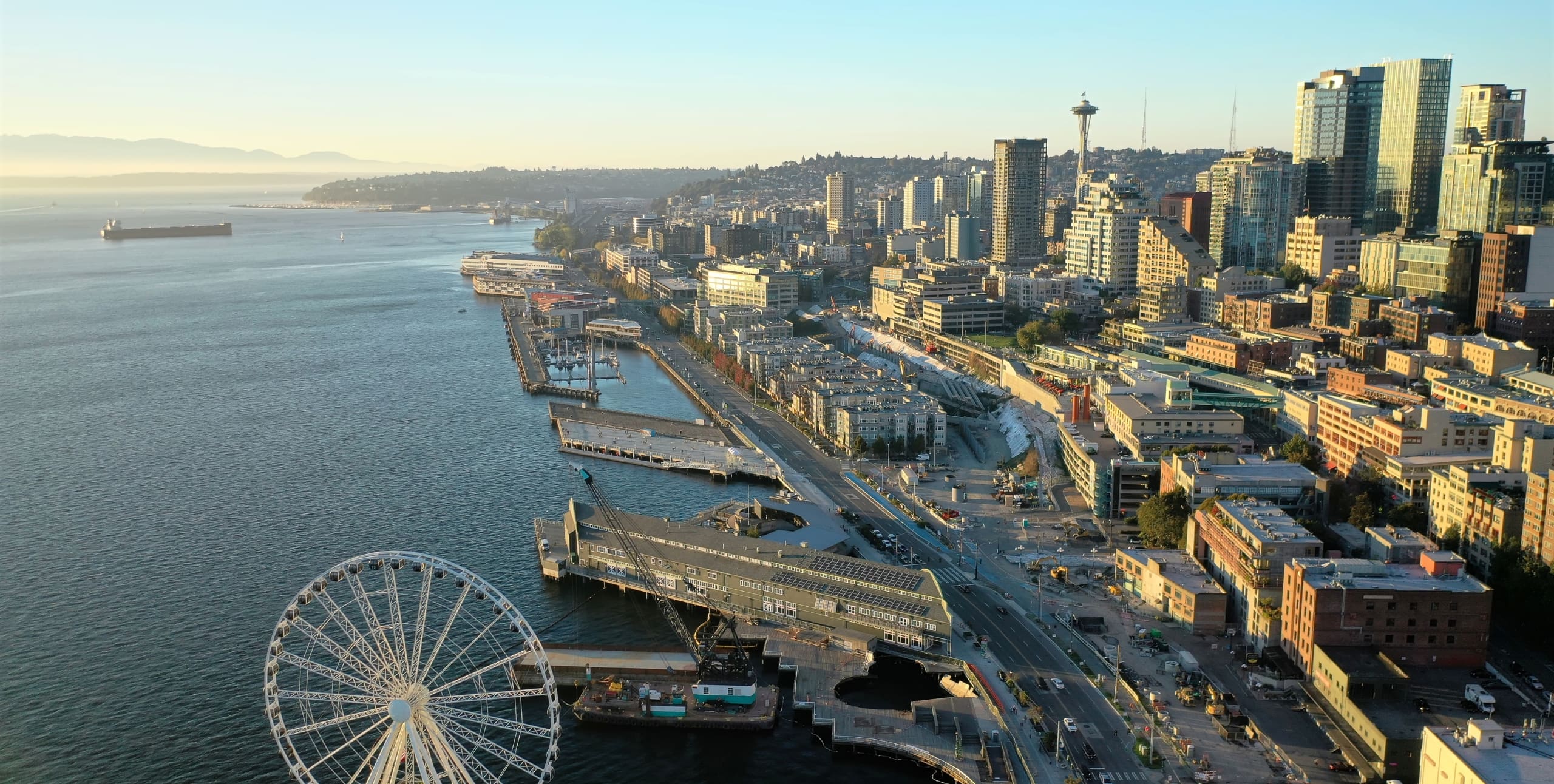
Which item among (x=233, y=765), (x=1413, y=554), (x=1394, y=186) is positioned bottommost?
(x=233, y=765)

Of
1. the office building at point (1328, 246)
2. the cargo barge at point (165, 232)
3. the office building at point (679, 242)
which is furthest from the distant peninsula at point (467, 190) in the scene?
the office building at point (1328, 246)

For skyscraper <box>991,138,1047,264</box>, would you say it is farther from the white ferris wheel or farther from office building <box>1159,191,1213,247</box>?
the white ferris wheel

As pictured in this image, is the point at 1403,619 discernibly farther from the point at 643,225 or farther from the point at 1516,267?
the point at 643,225

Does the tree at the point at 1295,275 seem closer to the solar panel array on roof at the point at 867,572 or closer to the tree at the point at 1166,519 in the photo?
the tree at the point at 1166,519

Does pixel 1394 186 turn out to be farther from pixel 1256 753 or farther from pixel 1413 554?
pixel 1256 753

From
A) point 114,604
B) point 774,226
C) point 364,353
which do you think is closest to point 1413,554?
point 114,604

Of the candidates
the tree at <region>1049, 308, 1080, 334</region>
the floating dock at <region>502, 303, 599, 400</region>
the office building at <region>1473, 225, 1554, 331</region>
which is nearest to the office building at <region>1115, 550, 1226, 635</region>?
the floating dock at <region>502, 303, 599, 400</region>
